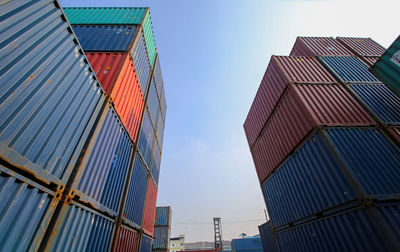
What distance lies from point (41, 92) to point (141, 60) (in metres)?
7.14

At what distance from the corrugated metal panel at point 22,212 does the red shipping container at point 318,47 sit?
1355 cm

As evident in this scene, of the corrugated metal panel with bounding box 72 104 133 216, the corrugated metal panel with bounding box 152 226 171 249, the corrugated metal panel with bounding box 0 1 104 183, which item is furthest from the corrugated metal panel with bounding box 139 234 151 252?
the corrugated metal panel with bounding box 152 226 171 249

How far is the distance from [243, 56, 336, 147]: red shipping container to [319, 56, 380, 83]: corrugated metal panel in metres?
0.48

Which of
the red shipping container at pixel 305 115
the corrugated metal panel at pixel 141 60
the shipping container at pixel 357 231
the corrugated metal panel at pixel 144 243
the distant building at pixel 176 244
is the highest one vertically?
the corrugated metal panel at pixel 141 60

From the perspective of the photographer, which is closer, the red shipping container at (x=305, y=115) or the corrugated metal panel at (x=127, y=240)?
the corrugated metal panel at (x=127, y=240)

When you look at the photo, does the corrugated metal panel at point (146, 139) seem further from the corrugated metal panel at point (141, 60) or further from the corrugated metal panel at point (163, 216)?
the corrugated metal panel at point (163, 216)

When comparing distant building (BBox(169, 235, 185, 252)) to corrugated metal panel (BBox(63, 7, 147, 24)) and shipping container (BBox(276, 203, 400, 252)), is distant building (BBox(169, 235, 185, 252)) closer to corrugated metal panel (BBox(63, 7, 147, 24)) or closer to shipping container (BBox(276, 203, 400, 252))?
shipping container (BBox(276, 203, 400, 252))

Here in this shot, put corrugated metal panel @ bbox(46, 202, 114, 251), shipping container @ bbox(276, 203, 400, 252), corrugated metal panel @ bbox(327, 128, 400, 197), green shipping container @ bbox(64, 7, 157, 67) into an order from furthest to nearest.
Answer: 1. green shipping container @ bbox(64, 7, 157, 67)
2. corrugated metal panel @ bbox(327, 128, 400, 197)
3. shipping container @ bbox(276, 203, 400, 252)
4. corrugated metal panel @ bbox(46, 202, 114, 251)

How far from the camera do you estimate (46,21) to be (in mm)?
3652

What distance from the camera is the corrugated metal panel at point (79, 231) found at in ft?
11.0

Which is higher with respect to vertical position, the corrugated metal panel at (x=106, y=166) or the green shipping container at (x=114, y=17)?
the green shipping container at (x=114, y=17)

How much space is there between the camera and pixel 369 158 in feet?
18.7

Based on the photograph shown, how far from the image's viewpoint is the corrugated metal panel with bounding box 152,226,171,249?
21359 millimetres

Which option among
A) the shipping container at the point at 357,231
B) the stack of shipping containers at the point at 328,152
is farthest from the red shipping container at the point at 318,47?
the shipping container at the point at 357,231
